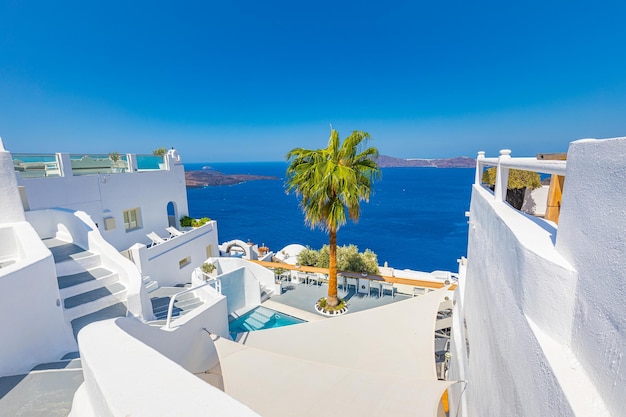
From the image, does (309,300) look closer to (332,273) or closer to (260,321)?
(260,321)

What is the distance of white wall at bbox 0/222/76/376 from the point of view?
156 inches

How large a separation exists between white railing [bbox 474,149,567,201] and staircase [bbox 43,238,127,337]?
24.4 ft

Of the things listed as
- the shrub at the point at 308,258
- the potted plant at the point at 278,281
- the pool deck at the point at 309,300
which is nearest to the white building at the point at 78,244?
the potted plant at the point at 278,281

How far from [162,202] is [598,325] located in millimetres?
15758

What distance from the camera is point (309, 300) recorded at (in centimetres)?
1130

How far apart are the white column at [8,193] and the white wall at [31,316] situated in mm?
2595

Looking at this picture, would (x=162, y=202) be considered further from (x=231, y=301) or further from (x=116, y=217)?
(x=231, y=301)

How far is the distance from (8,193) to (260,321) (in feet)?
26.4

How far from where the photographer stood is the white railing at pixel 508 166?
2104 millimetres

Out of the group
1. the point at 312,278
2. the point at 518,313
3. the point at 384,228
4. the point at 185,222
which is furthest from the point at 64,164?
the point at 384,228

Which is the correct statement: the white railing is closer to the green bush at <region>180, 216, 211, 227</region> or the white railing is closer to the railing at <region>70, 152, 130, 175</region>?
the green bush at <region>180, 216, 211, 227</region>

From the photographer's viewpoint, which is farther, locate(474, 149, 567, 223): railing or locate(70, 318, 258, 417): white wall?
locate(474, 149, 567, 223): railing

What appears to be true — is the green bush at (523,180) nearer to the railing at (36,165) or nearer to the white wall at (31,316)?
the white wall at (31,316)

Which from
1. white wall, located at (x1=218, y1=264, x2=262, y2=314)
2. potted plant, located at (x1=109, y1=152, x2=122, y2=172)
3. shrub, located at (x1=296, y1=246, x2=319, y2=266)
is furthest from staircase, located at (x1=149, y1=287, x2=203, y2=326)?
shrub, located at (x1=296, y1=246, x2=319, y2=266)
